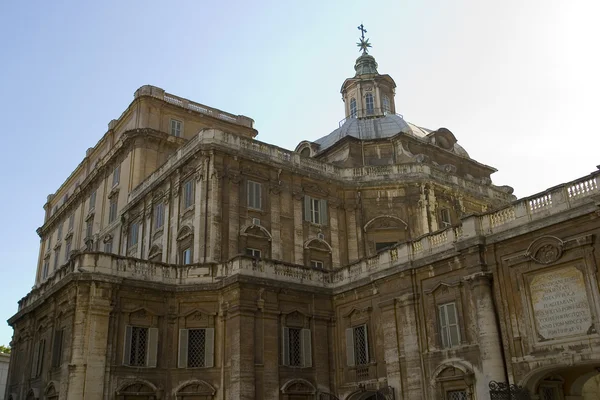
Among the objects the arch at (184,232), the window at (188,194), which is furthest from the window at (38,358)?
the window at (188,194)

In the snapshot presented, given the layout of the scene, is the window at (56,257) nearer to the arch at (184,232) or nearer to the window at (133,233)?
the window at (133,233)

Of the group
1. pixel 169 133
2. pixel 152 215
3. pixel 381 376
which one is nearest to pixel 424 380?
pixel 381 376

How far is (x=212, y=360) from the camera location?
86.6 feet

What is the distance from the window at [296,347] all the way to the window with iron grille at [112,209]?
17360mm

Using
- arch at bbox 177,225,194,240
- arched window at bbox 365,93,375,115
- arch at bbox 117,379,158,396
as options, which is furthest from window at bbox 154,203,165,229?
arched window at bbox 365,93,375,115

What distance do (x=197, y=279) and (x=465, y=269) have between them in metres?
11.5

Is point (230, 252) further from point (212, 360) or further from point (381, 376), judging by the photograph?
point (381, 376)

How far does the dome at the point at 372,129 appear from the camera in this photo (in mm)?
40875

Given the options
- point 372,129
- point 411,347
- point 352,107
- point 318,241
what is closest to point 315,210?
point 318,241

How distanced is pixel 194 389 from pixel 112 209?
18247 mm

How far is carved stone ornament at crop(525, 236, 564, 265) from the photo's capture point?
2067cm

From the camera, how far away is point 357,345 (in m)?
27.5

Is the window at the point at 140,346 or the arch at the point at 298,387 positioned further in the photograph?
the arch at the point at 298,387

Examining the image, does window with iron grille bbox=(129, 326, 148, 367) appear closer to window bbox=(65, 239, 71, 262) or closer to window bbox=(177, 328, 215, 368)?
window bbox=(177, 328, 215, 368)
